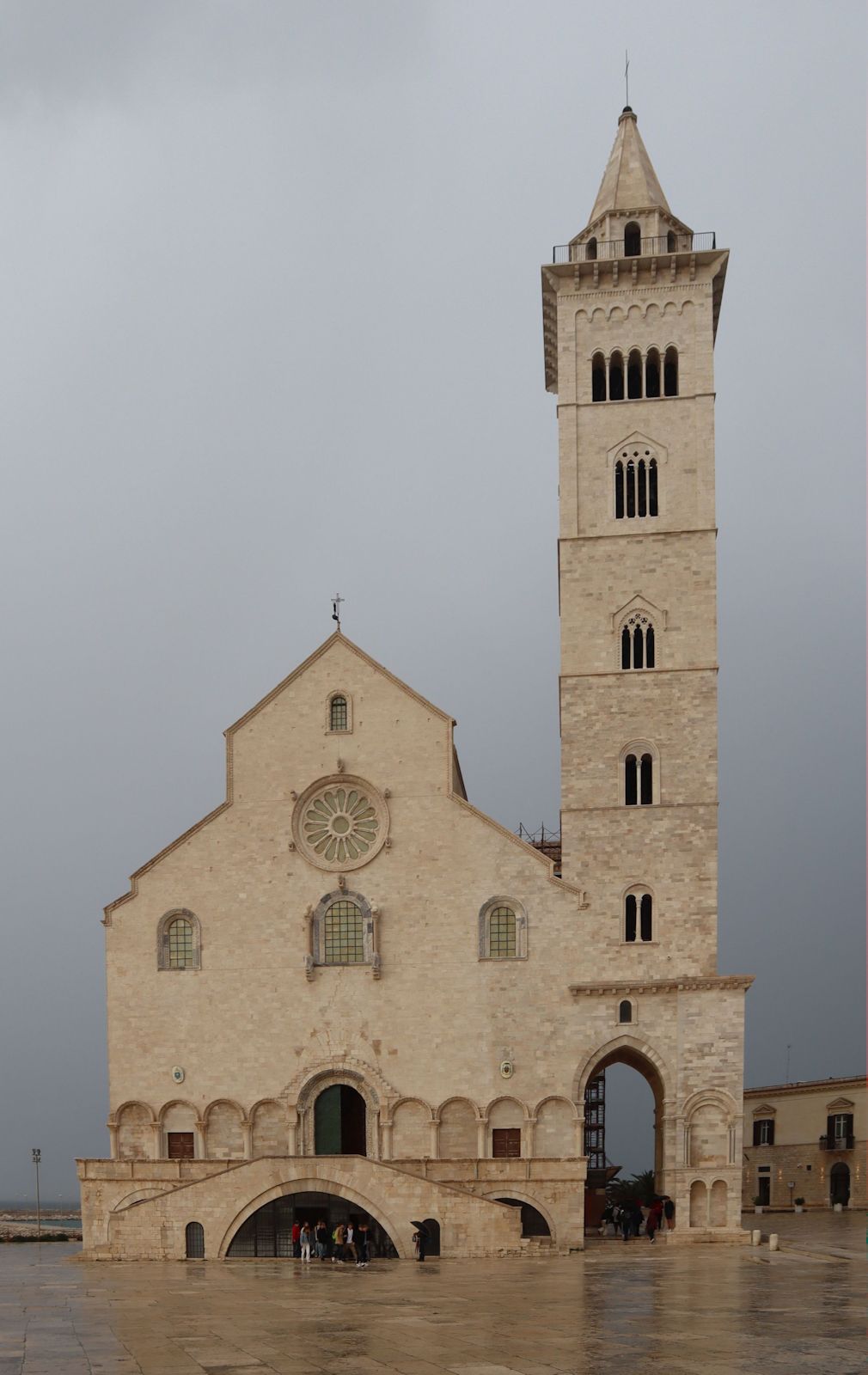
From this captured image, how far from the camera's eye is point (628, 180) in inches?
1937

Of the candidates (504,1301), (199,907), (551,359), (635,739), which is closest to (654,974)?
(635,739)

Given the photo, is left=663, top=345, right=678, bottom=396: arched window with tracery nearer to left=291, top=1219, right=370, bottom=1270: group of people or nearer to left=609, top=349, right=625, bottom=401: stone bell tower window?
left=609, top=349, right=625, bottom=401: stone bell tower window

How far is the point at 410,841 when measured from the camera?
43688mm

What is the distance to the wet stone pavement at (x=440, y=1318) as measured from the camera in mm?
16703

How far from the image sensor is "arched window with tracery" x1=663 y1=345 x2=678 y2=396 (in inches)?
1834

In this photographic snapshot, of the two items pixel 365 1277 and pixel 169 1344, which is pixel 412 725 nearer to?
pixel 365 1277

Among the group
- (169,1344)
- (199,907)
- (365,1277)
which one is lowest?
(365,1277)

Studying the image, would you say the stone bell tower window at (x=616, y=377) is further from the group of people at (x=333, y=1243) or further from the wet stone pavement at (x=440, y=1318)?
the group of people at (x=333, y=1243)

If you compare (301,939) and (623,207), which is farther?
(623,207)

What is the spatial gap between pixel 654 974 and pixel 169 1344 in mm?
25430

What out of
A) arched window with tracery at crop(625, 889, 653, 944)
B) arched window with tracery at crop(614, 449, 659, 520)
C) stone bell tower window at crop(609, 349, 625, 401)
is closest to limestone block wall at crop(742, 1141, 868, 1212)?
arched window with tracery at crop(625, 889, 653, 944)

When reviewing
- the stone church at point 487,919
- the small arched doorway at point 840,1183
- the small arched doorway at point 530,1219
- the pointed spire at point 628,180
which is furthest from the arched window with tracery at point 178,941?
the small arched doorway at point 840,1183

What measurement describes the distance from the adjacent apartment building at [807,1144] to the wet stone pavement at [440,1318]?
29292mm

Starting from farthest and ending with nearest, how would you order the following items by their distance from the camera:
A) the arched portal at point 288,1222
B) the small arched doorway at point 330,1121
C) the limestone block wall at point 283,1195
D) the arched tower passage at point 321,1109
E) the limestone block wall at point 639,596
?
the limestone block wall at point 639,596 < the small arched doorway at point 330,1121 < the arched tower passage at point 321,1109 < the arched portal at point 288,1222 < the limestone block wall at point 283,1195
